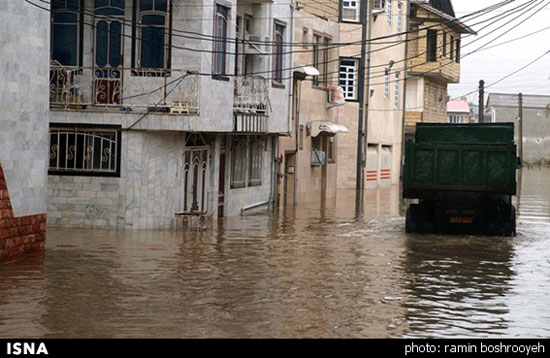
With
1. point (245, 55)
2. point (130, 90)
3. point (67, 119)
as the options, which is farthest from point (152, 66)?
point (245, 55)

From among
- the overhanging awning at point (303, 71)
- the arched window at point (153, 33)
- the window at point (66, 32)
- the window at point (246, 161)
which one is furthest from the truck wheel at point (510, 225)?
the overhanging awning at point (303, 71)

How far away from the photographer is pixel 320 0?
41.9 meters

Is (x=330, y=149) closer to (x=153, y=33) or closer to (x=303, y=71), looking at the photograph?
(x=303, y=71)

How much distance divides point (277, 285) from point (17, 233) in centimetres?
529

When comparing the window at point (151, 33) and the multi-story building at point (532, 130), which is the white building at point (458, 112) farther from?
the window at point (151, 33)

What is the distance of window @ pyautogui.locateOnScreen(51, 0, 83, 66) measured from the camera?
25750mm

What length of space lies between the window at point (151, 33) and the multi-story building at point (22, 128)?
6.27 meters

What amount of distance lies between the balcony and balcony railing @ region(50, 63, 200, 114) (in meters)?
3.19

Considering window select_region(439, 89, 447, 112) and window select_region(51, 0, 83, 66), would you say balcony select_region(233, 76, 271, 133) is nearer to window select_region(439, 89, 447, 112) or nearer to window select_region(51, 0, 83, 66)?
window select_region(51, 0, 83, 66)

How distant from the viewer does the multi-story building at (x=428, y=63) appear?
186 feet

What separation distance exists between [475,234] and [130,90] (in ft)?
31.5

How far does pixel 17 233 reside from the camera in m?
18.4

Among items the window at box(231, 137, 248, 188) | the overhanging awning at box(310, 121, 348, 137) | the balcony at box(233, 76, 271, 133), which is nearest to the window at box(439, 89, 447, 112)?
the overhanging awning at box(310, 121, 348, 137)

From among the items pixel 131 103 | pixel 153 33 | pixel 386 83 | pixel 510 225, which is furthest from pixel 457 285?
pixel 386 83
